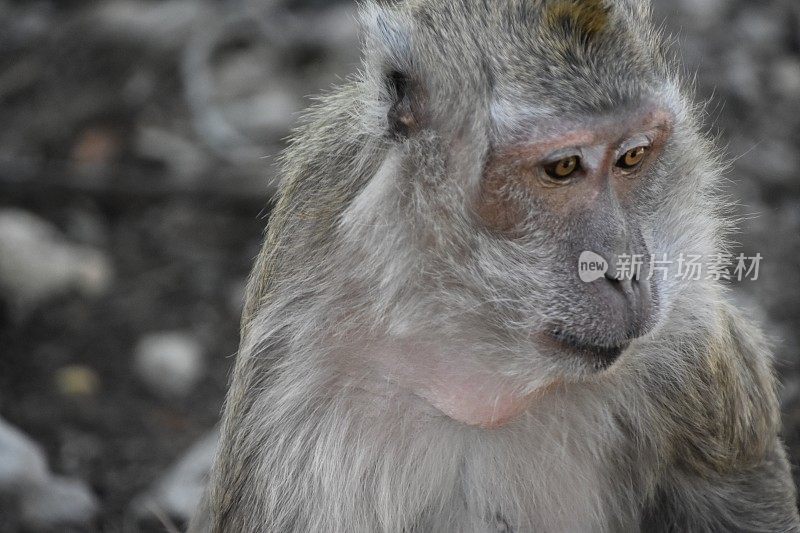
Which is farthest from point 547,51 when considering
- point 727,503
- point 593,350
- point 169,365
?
point 169,365

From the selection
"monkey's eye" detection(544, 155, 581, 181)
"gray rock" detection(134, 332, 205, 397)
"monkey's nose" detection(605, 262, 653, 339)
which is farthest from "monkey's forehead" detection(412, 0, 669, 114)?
"gray rock" detection(134, 332, 205, 397)

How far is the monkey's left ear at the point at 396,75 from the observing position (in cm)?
315

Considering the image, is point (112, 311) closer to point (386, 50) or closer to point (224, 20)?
point (224, 20)

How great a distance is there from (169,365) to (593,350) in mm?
3532

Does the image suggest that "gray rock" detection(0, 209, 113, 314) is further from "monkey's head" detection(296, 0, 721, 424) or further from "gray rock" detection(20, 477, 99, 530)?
"monkey's head" detection(296, 0, 721, 424)

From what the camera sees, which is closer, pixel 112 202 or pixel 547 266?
pixel 547 266

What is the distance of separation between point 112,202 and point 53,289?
88cm

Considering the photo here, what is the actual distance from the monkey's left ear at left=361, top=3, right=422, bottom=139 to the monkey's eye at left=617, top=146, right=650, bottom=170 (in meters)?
Result: 0.56

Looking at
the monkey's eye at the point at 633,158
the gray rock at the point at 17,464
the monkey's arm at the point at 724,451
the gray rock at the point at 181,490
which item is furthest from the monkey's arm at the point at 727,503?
the gray rock at the point at 17,464

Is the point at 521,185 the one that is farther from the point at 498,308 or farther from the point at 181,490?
the point at 181,490

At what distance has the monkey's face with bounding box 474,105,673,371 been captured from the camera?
9.55 ft

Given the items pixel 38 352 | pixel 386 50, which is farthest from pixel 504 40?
pixel 38 352

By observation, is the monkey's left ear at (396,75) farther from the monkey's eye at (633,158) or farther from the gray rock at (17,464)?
the gray rock at (17,464)

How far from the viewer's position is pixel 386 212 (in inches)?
122
